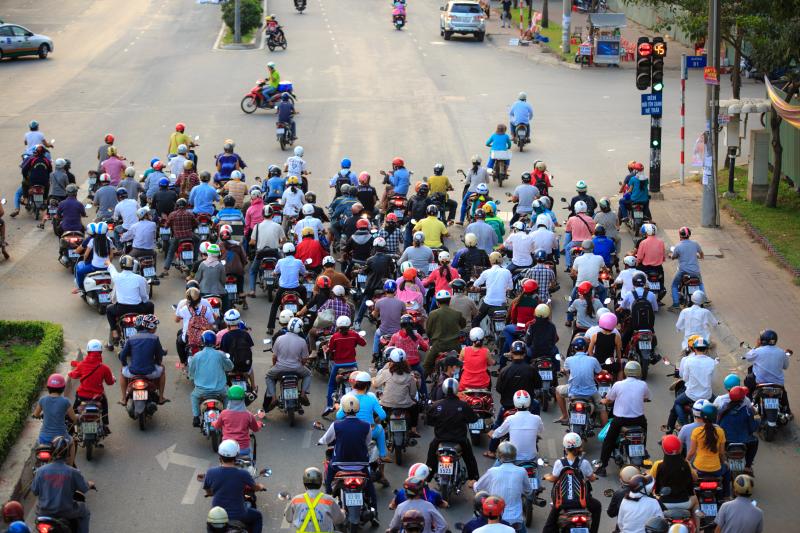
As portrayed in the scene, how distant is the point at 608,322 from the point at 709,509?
3.85 m

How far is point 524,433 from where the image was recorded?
14867 mm

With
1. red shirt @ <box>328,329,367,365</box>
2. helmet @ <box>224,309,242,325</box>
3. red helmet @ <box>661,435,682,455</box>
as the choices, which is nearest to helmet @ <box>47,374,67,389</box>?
helmet @ <box>224,309,242,325</box>

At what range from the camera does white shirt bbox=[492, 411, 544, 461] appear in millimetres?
14852

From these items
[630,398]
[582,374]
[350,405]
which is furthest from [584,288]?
[350,405]

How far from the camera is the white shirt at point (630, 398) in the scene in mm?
15773

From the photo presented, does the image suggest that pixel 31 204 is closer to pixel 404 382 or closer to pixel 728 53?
pixel 404 382

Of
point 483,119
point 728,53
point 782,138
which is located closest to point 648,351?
point 782,138

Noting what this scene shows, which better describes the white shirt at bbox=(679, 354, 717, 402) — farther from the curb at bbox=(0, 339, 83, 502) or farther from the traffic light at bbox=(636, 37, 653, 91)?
the traffic light at bbox=(636, 37, 653, 91)

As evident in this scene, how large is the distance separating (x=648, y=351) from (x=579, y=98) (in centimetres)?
2469

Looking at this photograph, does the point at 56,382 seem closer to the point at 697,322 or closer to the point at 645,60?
the point at 697,322

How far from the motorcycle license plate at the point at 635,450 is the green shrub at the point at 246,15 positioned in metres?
42.9

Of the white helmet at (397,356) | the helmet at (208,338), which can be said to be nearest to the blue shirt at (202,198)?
the helmet at (208,338)

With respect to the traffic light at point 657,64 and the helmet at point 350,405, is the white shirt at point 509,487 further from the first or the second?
the traffic light at point 657,64

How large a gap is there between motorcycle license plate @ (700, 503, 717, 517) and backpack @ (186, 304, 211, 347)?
7476mm
